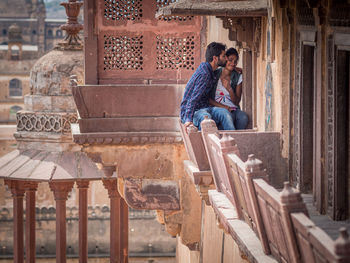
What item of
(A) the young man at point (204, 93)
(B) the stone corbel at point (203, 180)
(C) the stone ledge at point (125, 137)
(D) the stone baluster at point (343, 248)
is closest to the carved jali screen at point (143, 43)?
(C) the stone ledge at point (125, 137)

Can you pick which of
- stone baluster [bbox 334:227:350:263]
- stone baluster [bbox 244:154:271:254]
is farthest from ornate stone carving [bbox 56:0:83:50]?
stone baluster [bbox 334:227:350:263]

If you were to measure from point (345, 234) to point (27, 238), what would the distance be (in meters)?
10.2

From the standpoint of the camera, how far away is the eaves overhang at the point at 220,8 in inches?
250

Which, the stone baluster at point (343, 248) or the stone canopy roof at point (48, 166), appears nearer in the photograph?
the stone baluster at point (343, 248)

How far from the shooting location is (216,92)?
718cm

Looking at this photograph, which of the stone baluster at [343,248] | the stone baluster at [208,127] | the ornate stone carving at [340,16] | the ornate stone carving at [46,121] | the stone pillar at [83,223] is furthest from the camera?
the ornate stone carving at [46,121]

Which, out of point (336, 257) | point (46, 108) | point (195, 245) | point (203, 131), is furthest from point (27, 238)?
point (336, 257)

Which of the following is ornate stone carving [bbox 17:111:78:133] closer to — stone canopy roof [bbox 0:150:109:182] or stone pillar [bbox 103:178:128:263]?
stone canopy roof [bbox 0:150:109:182]

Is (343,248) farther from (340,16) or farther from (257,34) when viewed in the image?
(257,34)

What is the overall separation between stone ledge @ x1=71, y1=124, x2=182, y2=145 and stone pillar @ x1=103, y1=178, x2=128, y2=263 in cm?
387

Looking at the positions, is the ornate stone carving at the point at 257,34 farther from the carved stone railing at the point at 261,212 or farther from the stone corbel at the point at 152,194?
the stone corbel at the point at 152,194

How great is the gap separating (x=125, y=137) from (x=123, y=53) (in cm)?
99

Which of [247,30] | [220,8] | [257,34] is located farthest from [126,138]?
[220,8]

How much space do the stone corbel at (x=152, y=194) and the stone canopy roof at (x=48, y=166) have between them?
108 inches
